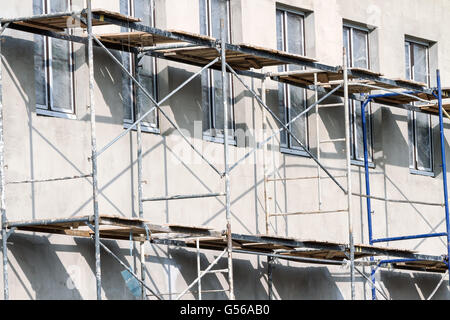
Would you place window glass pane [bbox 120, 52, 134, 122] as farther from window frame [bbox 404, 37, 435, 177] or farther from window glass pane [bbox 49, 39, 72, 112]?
window frame [bbox 404, 37, 435, 177]

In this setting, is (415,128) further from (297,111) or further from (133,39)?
(133,39)

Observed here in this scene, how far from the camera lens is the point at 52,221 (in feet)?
68.6

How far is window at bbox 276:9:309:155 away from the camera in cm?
2722

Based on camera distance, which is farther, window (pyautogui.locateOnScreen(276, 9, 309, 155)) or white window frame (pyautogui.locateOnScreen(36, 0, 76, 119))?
window (pyautogui.locateOnScreen(276, 9, 309, 155))

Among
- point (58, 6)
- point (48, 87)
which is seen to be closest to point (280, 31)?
point (58, 6)

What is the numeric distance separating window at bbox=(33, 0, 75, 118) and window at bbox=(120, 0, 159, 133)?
1.23m

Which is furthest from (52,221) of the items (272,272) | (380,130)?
(380,130)

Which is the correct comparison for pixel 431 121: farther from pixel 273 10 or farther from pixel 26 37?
pixel 26 37

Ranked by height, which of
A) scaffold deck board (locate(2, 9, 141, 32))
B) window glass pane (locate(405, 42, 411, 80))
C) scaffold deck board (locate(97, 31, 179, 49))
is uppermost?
window glass pane (locate(405, 42, 411, 80))

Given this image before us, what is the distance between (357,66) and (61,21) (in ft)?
30.2

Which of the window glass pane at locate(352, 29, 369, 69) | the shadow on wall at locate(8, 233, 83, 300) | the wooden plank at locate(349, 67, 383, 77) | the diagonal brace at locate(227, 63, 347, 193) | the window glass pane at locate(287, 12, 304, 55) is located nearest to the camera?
the shadow on wall at locate(8, 233, 83, 300)

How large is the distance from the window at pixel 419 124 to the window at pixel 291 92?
11.5 ft

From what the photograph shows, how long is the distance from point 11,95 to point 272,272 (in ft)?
21.3

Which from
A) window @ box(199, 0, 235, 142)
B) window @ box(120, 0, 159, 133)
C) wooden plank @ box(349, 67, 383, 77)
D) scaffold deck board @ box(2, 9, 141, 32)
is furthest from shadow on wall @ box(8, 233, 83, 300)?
wooden plank @ box(349, 67, 383, 77)
